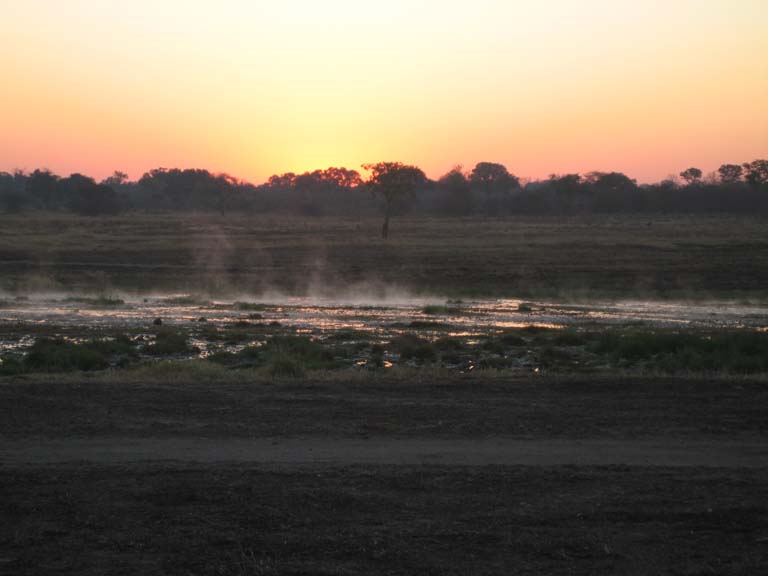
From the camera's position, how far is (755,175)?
131 metres

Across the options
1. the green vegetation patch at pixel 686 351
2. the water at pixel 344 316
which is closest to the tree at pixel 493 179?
the water at pixel 344 316

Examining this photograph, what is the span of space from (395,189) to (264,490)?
72835 millimetres

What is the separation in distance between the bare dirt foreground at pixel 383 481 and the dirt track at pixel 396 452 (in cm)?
3

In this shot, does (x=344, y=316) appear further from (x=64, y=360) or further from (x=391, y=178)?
(x=391, y=178)

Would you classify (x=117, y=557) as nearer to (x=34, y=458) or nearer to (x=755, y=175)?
(x=34, y=458)

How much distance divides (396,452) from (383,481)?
3.83 feet

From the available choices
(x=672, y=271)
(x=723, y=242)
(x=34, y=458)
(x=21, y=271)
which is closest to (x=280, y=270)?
(x=21, y=271)

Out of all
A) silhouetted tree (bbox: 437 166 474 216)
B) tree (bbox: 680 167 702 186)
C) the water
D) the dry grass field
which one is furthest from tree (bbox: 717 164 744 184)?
the water

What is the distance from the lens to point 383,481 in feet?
28.5

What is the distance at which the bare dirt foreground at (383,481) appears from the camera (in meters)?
6.95

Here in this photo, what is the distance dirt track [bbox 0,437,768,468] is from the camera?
31.0ft

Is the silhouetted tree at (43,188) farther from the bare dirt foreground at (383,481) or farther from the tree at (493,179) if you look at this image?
the bare dirt foreground at (383,481)

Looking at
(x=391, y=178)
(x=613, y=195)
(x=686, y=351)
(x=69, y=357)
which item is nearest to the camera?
(x=69, y=357)

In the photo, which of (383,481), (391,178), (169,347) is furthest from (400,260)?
(383,481)
